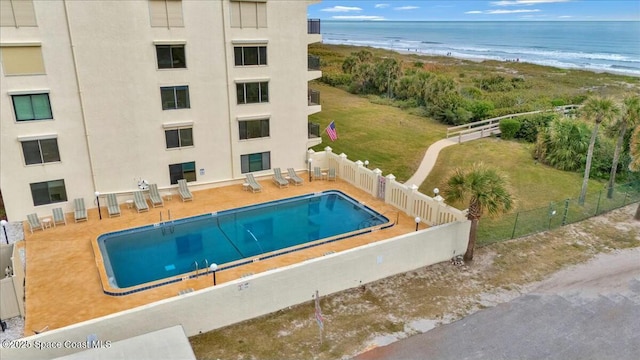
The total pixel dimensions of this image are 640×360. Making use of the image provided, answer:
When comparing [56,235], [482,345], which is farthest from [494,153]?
[56,235]

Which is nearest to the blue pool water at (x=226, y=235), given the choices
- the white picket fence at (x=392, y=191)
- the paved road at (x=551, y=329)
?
the white picket fence at (x=392, y=191)

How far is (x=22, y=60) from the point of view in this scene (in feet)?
60.1

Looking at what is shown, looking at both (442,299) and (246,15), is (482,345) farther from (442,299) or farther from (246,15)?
(246,15)

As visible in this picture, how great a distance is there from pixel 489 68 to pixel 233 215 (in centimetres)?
8786

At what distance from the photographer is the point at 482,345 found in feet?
42.1

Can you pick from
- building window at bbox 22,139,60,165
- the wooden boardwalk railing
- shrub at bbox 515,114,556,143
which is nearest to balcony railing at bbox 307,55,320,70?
building window at bbox 22,139,60,165

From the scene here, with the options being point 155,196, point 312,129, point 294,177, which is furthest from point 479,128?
point 155,196

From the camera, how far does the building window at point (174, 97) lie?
70.6 feet

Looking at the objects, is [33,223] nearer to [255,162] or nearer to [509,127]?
[255,162]

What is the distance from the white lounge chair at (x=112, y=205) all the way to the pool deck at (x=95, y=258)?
31 cm

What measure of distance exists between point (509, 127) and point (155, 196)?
2683 centimetres

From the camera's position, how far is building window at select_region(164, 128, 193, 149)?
22188 mm

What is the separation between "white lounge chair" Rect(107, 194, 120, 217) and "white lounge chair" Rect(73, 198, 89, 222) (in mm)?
1032

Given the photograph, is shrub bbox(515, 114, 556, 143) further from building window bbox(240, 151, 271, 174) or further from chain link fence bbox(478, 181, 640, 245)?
building window bbox(240, 151, 271, 174)
